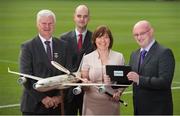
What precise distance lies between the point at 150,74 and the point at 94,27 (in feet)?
62.8

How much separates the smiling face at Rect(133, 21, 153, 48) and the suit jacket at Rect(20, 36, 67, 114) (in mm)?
936

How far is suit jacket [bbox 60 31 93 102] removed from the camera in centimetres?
782

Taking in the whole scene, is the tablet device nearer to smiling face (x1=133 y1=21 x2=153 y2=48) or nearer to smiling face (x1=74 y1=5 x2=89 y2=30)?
smiling face (x1=133 y1=21 x2=153 y2=48)

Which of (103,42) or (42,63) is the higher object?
(103,42)

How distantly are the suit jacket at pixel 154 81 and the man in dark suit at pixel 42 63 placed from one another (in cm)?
92

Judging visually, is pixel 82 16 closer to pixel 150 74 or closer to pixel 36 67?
pixel 36 67

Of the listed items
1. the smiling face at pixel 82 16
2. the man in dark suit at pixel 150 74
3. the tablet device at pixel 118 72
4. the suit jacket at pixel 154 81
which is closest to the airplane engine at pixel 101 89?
the tablet device at pixel 118 72

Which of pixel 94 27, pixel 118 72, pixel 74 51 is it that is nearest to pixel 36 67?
pixel 74 51

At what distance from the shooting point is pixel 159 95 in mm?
7535

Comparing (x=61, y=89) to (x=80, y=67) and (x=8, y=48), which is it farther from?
(x=8, y=48)

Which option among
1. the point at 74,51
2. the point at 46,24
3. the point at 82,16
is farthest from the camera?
the point at 82,16

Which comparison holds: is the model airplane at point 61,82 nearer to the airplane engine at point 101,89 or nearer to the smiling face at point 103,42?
the airplane engine at point 101,89

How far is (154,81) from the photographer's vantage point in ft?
24.1

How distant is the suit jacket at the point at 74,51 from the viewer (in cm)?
782
